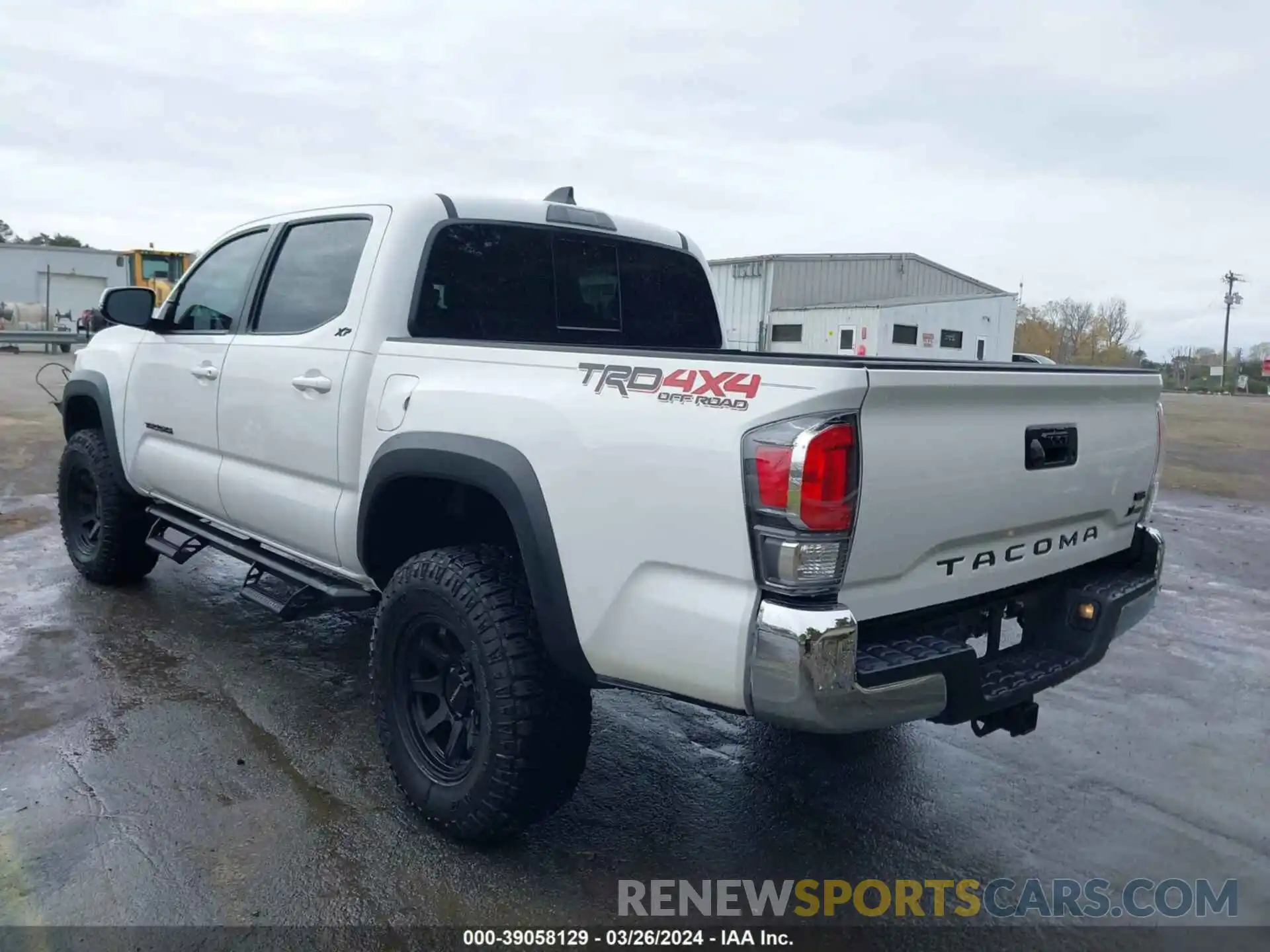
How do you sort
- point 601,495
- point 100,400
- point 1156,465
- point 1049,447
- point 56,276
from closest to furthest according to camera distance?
point 601,495, point 1049,447, point 1156,465, point 100,400, point 56,276

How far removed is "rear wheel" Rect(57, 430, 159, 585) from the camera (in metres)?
5.34

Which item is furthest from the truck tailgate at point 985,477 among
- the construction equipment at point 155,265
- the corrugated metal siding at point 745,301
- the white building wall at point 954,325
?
the construction equipment at point 155,265

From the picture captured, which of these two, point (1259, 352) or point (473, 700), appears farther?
point (1259, 352)

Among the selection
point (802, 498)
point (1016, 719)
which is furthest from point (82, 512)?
point (1016, 719)

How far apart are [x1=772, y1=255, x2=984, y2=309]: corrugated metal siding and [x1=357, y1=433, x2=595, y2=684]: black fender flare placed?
27.2 m

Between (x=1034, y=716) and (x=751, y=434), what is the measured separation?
1.51m

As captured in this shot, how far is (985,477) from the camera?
2.63 metres

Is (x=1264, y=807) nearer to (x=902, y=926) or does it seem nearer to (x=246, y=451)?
(x=902, y=926)

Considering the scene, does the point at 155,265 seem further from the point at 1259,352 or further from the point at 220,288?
the point at 1259,352

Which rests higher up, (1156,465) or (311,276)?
(311,276)

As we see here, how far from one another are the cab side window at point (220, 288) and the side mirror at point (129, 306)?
0.13m

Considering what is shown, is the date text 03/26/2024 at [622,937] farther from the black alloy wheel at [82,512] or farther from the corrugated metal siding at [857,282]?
the corrugated metal siding at [857,282]

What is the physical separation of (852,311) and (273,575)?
25157 millimetres

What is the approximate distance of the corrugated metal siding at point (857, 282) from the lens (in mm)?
29641
